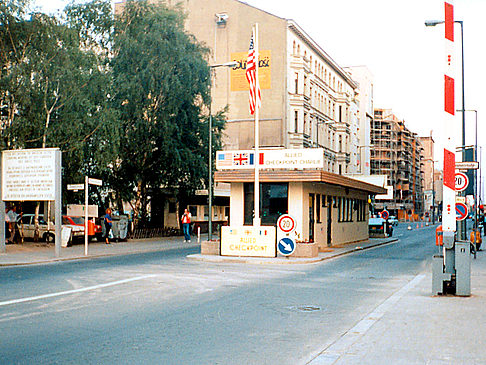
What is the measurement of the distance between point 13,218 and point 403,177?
119m

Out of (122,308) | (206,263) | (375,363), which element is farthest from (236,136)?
(375,363)

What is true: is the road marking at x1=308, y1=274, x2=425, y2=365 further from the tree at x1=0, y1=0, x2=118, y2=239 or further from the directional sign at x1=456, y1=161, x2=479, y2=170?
the tree at x1=0, y1=0, x2=118, y2=239

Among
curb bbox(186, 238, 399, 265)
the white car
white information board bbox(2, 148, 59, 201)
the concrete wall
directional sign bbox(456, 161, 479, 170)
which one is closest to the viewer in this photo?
directional sign bbox(456, 161, 479, 170)

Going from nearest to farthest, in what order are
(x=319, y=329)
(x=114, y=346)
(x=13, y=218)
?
(x=114, y=346) < (x=319, y=329) < (x=13, y=218)

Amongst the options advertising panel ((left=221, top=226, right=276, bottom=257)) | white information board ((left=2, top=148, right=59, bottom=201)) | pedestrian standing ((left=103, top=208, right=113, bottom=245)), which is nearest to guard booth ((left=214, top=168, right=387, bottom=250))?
advertising panel ((left=221, top=226, right=276, bottom=257))

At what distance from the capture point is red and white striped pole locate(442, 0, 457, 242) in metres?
11.8

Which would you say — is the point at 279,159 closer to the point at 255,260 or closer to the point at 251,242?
the point at 251,242

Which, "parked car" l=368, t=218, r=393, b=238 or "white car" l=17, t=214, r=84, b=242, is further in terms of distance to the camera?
"parked car" l=368, t=218, r=393, b=238

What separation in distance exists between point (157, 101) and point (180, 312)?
1171 inches

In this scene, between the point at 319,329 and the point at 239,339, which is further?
the point at 319,329

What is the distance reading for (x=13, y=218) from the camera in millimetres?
29750

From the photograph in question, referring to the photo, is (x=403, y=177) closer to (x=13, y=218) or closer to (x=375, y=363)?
(x=13, y=218)

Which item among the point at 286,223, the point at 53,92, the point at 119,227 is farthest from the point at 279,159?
the point at 119,227

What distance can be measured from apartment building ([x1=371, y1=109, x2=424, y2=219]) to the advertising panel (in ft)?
350
